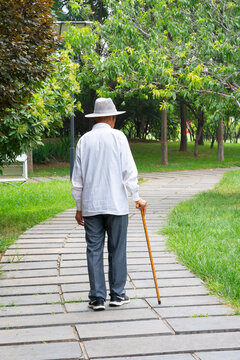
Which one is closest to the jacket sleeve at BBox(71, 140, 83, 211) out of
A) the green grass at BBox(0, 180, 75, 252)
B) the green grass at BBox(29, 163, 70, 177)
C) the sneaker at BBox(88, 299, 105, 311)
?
the sneaker at BBox(88, 299, 105, 311)

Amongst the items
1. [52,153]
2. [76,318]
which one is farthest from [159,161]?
[76,318]

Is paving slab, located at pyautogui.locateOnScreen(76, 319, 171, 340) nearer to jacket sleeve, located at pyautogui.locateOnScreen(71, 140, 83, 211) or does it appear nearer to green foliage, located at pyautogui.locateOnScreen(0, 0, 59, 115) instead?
jacket sleeve, located at pyautogui.locateOnScreen(71, 140, 83, 211)

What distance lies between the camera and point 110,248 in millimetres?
5027

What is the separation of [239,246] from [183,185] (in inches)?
363

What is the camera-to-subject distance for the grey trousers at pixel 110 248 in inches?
193

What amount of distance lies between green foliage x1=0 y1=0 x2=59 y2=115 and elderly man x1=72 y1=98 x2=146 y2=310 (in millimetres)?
1625

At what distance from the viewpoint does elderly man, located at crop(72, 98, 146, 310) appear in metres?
4.91

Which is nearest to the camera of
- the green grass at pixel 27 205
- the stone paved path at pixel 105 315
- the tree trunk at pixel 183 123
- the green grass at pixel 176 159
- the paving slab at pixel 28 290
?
the stone paved path at pixel 105 315

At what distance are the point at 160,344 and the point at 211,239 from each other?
3610 millimetres

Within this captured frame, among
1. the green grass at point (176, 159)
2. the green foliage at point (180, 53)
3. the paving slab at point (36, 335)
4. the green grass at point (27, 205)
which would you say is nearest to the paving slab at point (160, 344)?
the paving slab at point (36, 335)

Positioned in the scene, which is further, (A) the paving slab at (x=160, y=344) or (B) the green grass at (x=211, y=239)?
(B) the green grass at (x=211, y=239)

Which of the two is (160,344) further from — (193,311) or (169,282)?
(169,282)

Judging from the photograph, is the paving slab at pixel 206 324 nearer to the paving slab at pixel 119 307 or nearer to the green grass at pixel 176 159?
the paving slab at pixel 119 307

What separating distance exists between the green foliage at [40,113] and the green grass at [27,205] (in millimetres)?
1059
